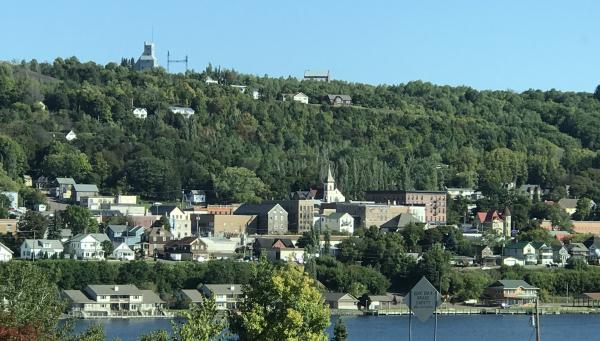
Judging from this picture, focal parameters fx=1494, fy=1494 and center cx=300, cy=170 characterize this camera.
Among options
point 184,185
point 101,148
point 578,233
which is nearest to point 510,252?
point 578,233

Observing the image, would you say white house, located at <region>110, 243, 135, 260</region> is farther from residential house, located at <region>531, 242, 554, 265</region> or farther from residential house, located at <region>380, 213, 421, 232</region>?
residential house, located at <region>531, 242, 554, 265</region>

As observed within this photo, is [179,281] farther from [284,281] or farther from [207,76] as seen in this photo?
[207,76]

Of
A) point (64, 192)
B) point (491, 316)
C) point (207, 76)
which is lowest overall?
point (491, 316)

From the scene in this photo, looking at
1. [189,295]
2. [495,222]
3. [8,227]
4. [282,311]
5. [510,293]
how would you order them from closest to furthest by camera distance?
[282,311] < [189,295] < [510,293] < [8,227] < [495,222]

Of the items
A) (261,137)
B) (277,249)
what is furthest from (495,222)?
(261,137)

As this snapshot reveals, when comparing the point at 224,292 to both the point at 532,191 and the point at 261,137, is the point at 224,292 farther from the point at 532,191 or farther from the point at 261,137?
the point at 532,191

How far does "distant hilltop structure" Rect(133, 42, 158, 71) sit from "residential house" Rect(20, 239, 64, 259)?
48.9 meters

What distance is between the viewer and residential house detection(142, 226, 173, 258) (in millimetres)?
57059

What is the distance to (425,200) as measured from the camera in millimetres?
70125

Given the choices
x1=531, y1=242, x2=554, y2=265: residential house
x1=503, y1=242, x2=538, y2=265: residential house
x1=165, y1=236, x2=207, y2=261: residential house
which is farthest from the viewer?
x1=531, y1=242, x2=554, y2=265: residential house

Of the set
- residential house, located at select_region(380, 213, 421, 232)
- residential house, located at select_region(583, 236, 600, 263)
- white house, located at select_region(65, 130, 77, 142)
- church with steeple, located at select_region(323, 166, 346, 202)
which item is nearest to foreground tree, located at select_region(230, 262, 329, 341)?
residential house, located at select_region(380, 213, 421, 232)

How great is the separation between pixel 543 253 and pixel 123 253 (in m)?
17.2

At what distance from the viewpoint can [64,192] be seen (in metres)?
68.1

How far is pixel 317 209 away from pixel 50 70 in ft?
102
